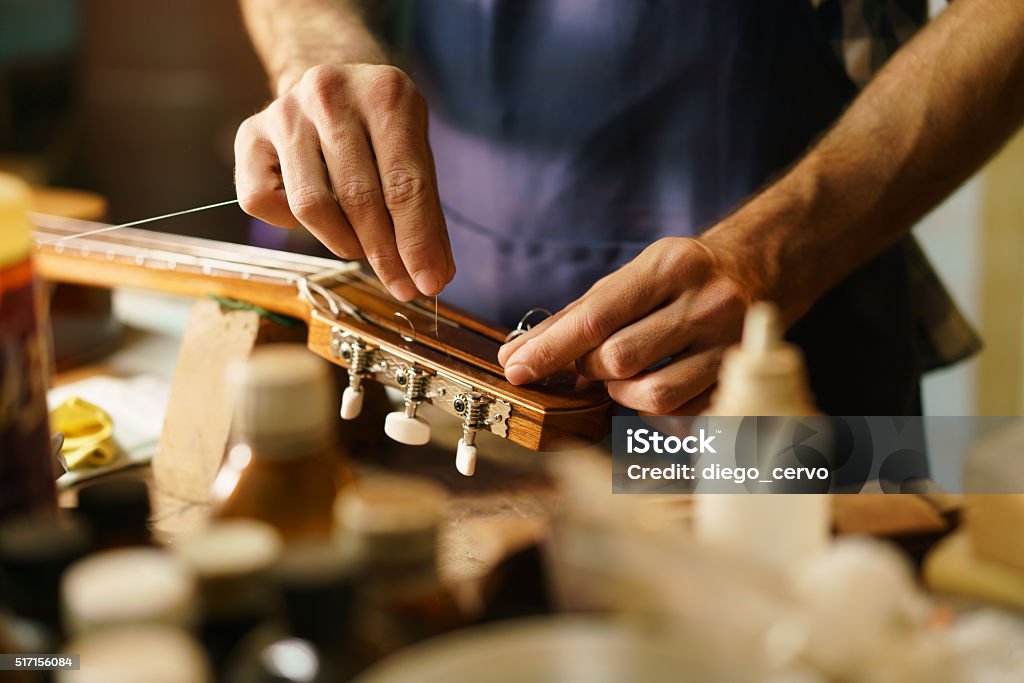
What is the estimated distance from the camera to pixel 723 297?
2.79ft

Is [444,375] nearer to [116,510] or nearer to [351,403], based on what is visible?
[351,403]

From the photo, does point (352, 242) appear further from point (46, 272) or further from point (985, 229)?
point (985, 229)

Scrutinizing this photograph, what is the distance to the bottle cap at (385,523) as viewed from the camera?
43 cm

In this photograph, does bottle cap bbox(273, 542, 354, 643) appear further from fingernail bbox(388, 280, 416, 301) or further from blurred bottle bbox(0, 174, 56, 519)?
fingernail bbox(388, 280, 416, 301)

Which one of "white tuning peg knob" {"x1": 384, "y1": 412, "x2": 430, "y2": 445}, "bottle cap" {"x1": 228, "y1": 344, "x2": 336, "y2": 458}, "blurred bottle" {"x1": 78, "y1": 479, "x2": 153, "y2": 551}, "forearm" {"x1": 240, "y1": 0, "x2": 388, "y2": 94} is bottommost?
"white tuning peg knob" {"x1": 384, "y1": 412, "x2": 430, "y2": 445}

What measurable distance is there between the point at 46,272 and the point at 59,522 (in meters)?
0.76

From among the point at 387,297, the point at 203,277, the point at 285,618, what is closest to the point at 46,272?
the point at 203,277

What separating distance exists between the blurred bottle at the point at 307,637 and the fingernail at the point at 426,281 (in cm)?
46

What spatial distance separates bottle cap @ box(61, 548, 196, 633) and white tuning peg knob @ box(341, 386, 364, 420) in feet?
1.47

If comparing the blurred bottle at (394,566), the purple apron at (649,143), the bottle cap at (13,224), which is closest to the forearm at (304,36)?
the purple apron at (649,143)

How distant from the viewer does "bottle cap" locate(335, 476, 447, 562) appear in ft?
1.41

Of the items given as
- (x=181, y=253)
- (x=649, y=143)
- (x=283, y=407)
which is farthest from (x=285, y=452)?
(x=649, y=143)

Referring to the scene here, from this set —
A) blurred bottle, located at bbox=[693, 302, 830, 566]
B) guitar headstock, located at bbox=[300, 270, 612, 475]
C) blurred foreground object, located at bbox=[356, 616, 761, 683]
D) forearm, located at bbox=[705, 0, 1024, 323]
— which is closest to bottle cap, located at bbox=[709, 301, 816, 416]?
blurred bottle, located at bbox=[693, 302, 830, 566]

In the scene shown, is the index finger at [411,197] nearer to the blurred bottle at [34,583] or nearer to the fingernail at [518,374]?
the fingernail at [518,374]
